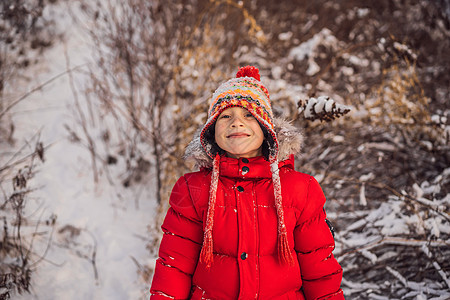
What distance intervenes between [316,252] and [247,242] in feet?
1.24

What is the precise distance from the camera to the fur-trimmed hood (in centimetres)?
178

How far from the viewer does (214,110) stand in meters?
1.79

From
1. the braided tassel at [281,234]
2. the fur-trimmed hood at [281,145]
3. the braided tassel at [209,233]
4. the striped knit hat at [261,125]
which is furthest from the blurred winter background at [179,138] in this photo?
the braided tassel at [209,233]

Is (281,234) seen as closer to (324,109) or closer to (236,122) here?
(236,122)

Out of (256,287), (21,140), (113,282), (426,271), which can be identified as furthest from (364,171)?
(21,140)

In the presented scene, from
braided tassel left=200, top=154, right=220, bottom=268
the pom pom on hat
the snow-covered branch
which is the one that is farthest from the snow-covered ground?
the snow-covered branch

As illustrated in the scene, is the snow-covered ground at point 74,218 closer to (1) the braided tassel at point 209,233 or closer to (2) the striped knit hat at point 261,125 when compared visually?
(1) the braided tassel at point 209,233

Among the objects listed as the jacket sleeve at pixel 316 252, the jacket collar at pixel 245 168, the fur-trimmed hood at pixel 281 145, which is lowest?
the jacket sleeve at pixel 316 252

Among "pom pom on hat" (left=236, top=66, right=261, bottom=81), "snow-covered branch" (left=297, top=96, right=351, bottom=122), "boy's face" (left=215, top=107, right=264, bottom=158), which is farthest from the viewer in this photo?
"snow-covered branch" (left=297, top=96, right=351, bottom=122)

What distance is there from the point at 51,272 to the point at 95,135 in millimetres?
1896

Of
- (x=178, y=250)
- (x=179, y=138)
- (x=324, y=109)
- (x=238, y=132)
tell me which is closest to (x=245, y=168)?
(x=238, y=132)

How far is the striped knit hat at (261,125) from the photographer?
5.26 ft

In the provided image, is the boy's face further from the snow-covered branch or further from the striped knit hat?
the snow-covered branch

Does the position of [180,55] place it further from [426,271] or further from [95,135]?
[426,271]
